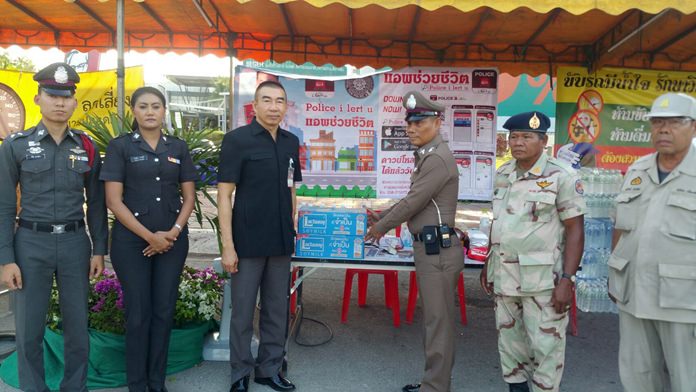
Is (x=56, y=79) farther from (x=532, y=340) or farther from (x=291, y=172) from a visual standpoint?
(x=532, y=340)

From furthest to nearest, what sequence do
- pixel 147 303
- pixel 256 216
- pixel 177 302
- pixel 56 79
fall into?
pixel 177 302 < pixel 256 216 < pixel 147 303 < pixel 56 79

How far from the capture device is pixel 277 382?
3191 mm

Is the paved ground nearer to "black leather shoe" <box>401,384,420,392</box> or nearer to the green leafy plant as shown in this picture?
"black leather shoe" <box>401,384,420,392</box>

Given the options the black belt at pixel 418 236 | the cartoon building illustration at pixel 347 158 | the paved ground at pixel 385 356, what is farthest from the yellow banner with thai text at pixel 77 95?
the black belt at pixel 418 236

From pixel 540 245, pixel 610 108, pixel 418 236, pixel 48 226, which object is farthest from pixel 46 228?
pixel 610 108

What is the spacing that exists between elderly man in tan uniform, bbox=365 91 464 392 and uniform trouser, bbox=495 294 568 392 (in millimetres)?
321

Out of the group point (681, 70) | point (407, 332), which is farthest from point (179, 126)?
point (681, 70)

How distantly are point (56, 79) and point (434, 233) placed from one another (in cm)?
231

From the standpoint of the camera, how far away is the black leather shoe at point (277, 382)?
10.4 ft

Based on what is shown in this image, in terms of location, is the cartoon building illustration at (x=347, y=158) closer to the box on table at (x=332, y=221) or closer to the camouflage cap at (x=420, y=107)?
the box on table at (x=332, y=221)

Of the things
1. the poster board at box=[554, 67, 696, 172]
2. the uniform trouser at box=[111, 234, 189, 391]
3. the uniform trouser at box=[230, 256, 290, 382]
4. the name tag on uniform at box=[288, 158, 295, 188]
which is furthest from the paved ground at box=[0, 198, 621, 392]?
the poster board at box=[554, 67, 696, 172]

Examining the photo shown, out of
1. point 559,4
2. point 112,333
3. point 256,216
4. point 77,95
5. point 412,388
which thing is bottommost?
point 412,388

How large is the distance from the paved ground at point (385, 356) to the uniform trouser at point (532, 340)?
1.72 ft

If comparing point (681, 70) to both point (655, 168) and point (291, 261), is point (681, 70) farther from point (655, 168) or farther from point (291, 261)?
point (291, 261)
